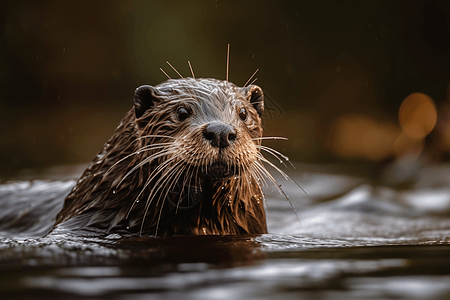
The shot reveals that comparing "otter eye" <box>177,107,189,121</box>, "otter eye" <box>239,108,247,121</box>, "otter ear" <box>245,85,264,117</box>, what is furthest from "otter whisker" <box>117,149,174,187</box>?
"otter ear" <box>245,85,264,117</box>

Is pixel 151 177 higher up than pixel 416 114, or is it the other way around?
pixel 416 114

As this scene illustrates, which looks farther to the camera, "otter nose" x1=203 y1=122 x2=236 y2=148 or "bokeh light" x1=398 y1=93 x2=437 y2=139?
"bokeh light" x1=398 y1=93 x2=437 y2=139

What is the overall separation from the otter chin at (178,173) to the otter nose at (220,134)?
0.07 feet

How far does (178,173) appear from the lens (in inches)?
94.1

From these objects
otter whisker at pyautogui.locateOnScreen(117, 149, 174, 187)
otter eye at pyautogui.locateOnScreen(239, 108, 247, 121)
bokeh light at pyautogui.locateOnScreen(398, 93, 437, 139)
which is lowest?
otter whisker at pyautogui.locateOnScreen(117, 149, 174, 187)

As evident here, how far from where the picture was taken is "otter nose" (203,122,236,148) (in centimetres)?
222

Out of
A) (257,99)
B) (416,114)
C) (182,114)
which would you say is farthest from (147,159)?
(416,114)

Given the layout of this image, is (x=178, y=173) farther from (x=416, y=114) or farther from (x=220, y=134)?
(x=416, y=114)

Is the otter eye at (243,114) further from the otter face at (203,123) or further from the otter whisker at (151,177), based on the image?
the otter whisker at (151,177)

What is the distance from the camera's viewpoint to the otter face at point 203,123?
226cm

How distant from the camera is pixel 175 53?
29.6ft

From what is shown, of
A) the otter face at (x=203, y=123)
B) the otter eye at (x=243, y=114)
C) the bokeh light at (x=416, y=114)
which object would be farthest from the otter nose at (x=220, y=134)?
the bokeh light at (x=416, y=114)

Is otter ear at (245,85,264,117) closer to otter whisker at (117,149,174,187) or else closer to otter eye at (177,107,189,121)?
otter eye at (177,107,189,121)

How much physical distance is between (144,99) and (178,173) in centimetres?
51
